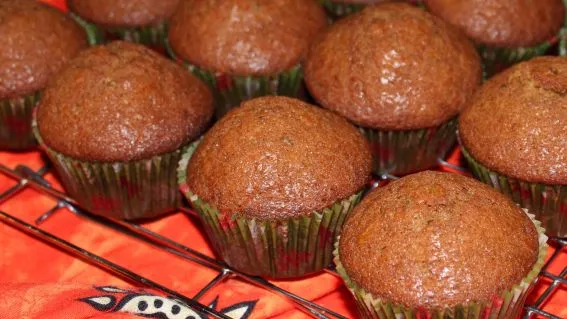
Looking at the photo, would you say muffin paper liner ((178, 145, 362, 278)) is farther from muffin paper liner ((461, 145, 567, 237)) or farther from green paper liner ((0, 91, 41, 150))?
green paper liner ((0, 91, 41, 150))

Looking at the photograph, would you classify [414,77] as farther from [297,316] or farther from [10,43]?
[10,43]

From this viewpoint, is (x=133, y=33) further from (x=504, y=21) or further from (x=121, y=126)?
(x=504, y=21)

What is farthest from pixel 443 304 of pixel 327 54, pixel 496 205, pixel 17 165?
pixel 17 165

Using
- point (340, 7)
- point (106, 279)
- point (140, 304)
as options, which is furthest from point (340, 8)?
point (140, 304)

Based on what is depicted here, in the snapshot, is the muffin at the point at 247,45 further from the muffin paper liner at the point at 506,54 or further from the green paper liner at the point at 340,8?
the muffin paper liner at the point at 506,54

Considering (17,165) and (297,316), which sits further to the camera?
(17,165)

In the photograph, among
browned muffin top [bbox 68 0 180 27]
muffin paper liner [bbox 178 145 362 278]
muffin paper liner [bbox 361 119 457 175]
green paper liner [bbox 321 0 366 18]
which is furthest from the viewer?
green paper liner [bbox 321 0 366 18]

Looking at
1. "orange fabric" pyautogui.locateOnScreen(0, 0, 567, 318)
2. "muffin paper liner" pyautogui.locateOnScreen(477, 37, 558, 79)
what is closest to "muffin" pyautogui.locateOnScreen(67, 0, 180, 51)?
"orange fabric" pyautogui.locateOnScreen(0, 0, 567, 318)
